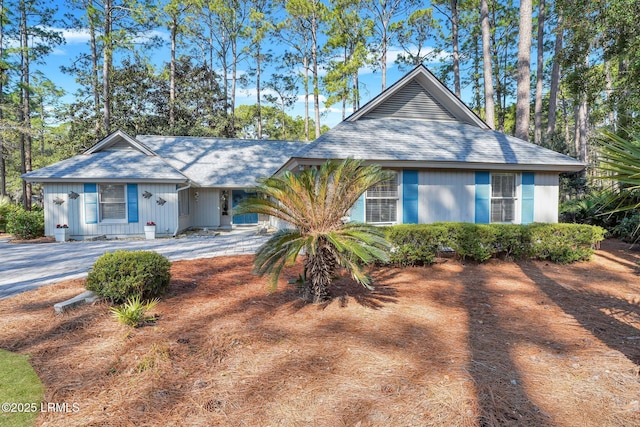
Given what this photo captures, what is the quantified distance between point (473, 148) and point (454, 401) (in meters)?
9.31

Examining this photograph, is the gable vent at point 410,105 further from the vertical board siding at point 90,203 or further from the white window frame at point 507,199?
the vertical board siding at point 90,203

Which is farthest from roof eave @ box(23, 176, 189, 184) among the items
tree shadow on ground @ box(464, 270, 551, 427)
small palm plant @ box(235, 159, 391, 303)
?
tree shadow on ground @ box(464, 270, 551, 427)

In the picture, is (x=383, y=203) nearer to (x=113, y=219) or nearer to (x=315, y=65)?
(x=113, y=219)

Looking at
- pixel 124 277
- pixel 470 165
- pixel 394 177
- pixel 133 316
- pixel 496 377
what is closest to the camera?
pixel 496 377

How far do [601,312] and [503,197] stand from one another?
5744 mm

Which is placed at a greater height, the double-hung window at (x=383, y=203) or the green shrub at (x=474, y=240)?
the double-hung window at (x=383, y=203)

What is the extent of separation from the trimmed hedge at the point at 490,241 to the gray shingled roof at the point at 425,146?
7.64 ft

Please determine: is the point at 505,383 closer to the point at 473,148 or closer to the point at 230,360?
the point at 230,360

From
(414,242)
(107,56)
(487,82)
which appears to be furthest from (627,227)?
(107,56)

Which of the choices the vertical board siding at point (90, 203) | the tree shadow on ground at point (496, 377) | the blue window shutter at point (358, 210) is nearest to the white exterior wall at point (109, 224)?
the vertical board siding at point (90, 203)

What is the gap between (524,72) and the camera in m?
12.1

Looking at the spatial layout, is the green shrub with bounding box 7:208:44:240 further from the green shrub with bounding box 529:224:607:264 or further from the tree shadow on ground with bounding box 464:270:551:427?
the green shrub with bounding box 529:224:607:264

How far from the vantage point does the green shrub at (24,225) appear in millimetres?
12781

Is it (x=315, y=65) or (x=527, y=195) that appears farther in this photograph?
(x=315, y=65)
